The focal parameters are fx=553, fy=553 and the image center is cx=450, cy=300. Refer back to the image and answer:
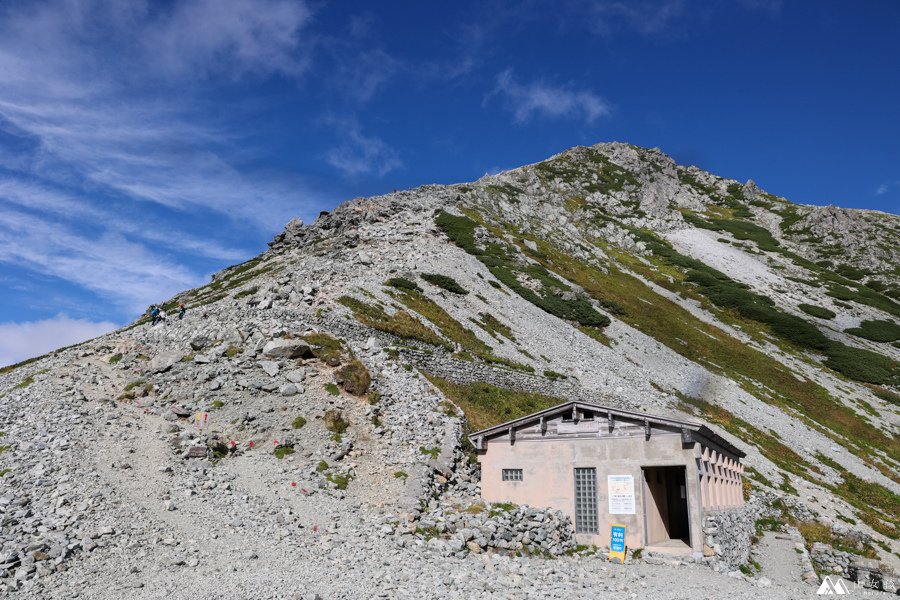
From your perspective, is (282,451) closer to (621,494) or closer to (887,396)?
(621,494)

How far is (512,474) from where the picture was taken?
26.4 m

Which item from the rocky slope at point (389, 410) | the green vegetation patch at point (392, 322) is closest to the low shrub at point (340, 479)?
the rocky slope at point (389, 410)

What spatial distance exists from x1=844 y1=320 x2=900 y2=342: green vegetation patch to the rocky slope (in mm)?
443

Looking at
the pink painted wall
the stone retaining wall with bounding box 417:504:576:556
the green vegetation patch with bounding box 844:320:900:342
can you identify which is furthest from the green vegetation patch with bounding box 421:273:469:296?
the green vegetation patch with bounding box 844:320:900:342

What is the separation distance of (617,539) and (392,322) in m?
26.9

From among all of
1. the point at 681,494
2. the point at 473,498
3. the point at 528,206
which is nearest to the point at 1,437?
the point at 473,498

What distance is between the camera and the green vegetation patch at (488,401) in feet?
115

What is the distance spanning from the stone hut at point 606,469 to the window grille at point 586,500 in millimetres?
41

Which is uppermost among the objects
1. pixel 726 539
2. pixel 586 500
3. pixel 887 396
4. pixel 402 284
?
pixel 402 284

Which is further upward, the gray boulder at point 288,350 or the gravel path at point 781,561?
the gray boulder at point 288,350

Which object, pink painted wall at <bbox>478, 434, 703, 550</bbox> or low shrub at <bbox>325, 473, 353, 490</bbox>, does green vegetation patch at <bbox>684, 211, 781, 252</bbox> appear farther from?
low shrub at <bbox>325, 473, 353, 490</bbox>

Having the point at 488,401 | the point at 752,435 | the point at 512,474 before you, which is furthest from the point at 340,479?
the point at 752,435

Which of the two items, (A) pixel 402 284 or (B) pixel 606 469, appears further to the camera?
(A) pixel 402 284

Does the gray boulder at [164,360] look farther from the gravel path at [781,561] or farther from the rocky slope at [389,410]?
the gravel path at [781,561]
